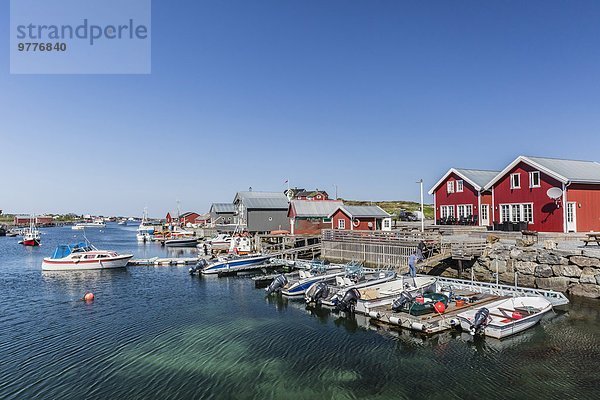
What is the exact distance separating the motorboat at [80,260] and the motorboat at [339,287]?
25513 millimetres

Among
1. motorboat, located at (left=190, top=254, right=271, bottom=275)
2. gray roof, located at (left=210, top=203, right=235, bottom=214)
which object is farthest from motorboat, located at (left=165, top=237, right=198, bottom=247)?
motorboat, located at (left=190, top=254, right=271, bottom=275)

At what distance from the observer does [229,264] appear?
36.4m

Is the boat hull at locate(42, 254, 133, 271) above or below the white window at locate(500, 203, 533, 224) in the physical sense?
below

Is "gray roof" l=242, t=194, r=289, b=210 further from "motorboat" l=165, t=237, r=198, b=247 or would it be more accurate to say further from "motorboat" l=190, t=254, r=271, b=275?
"motorboat" l=190, t=254, r=271, b=275

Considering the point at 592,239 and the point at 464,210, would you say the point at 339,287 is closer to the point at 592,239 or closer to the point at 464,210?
the point at 592,239

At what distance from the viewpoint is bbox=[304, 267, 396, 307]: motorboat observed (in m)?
22.8

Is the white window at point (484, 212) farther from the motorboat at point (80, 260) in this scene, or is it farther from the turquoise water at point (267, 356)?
the motorboat at point (80, 260)

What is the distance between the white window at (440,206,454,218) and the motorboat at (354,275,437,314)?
65.9 feet

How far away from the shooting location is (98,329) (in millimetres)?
19594

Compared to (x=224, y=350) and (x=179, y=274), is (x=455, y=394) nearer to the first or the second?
(x=224, y=350)

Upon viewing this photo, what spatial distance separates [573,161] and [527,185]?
7420 mm

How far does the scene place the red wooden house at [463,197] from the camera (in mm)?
38969

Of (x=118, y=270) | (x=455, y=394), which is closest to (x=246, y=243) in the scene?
(x=118, y=270)

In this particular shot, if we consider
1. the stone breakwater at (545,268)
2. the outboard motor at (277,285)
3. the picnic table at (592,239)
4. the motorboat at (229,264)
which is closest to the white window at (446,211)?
the stone breakwater at (545,268)
